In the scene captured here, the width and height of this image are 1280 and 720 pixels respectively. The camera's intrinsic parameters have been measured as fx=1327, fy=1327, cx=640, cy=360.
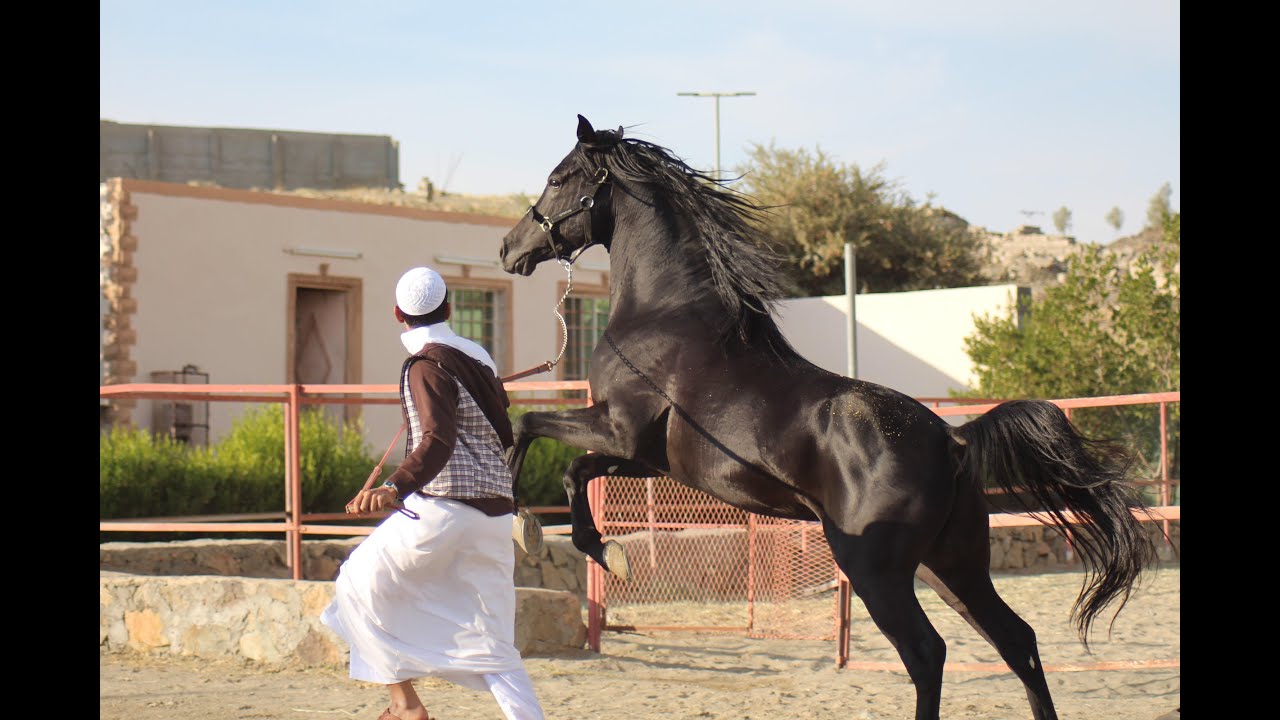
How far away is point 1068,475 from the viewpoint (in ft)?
17.4

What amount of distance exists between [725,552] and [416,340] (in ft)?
22.3

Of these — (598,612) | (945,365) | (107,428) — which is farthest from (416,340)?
(945,365)

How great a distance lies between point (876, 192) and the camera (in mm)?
32750

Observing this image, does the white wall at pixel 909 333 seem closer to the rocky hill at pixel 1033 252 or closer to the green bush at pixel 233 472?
the green bush at pixel 233 472

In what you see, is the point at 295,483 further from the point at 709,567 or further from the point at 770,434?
the point at 770,434

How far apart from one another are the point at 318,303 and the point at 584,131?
14.9 metres

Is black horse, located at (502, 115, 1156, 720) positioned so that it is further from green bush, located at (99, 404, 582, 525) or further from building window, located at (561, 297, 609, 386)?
building window, located at (561, 297, 609, 386)

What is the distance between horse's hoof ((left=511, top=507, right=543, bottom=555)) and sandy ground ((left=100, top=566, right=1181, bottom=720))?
4.73ft

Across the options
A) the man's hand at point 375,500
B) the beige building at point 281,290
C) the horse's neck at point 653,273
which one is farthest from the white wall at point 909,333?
the man's hand at point 375,500

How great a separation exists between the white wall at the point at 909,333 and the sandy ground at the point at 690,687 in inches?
538

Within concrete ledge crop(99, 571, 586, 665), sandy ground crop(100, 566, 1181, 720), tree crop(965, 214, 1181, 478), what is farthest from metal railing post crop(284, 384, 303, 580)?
tree crop(965, 214, 1181, 478)

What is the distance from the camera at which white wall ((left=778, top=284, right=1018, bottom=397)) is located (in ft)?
73.7

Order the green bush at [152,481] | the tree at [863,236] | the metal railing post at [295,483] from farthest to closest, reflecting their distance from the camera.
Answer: the tree at [863,236] < the green bush at [152,481] < the metal railing post at [295,483]

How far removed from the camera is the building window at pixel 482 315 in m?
20.8
